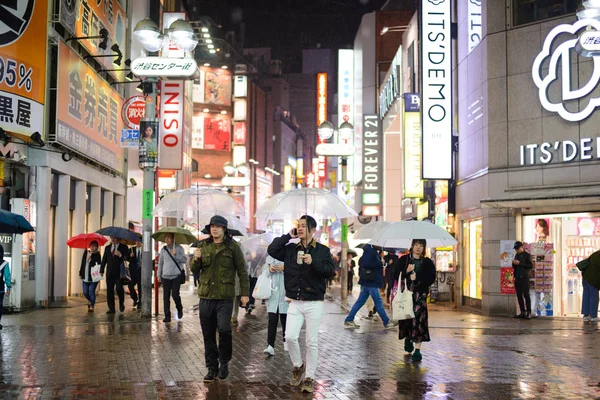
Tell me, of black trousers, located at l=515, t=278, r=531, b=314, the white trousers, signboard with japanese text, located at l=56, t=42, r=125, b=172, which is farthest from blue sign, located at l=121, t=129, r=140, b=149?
the white trousers

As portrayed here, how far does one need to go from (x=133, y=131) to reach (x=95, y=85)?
940cm

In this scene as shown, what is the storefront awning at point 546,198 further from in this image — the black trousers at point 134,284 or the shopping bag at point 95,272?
the shopping bag at point 95,272

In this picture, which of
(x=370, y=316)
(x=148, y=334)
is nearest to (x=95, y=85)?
(x=370, y=316)

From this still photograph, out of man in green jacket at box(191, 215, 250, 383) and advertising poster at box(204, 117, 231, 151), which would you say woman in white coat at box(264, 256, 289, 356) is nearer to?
man in green jacket at box(191, 215, 250, 383)

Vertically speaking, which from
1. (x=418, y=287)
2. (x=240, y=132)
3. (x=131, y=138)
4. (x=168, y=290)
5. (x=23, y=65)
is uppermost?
(x=240, y=132)

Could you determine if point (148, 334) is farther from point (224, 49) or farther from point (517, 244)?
point (224, 49)

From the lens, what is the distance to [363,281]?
57.7 ft

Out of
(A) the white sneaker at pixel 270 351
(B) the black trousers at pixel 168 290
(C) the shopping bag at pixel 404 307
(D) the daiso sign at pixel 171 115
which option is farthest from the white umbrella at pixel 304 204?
(D) the daiso sign at pixel 171 115

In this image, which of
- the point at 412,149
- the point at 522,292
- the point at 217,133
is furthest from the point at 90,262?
the point at 217,133

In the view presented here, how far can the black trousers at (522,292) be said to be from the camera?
20406 millimetres

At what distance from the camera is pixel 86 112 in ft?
87.4

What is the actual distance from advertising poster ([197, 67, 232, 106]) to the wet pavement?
60.2 meters

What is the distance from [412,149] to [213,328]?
848 inches

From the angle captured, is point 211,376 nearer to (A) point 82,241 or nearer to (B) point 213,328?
(B) point 213,328
